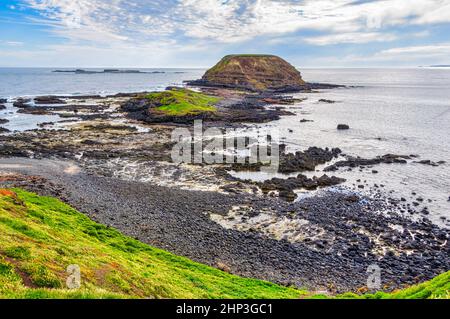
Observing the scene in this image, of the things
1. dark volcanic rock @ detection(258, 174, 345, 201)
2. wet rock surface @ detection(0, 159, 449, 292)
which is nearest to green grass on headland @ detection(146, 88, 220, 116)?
dark volcanic rock @ detection(258, 174, 345, 201)

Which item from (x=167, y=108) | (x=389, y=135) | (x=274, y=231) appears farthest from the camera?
(x=167, y=108)

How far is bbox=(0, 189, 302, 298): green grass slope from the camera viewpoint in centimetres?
1374

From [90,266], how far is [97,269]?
0.61 meters

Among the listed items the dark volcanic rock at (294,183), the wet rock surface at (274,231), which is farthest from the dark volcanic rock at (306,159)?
the wet rock surface at (274,231)

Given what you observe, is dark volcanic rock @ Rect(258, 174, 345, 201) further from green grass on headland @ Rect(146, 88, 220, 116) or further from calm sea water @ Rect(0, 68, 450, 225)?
green grass on headland @ Rect(146, 88, 220, 116)

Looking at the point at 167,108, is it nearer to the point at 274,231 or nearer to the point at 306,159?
the point at 306,159

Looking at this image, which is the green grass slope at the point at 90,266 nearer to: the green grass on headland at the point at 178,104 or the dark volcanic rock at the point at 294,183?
the dark volcanic rock at the point at 294,183

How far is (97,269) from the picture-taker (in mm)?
17406

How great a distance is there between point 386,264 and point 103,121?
82944 millimetres

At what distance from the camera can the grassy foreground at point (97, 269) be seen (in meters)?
13.6

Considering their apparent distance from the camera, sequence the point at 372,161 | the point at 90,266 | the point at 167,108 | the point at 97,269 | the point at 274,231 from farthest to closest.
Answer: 1. the point at 167,108
2. the point at 372,161
3. the point at 274,231
4. the point at 90,266
5. the point at 97,269

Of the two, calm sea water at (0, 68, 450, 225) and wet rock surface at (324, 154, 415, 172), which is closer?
calm sea water at (0, 68, 450, 225)

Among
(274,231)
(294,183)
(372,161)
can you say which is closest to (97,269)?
(274,231)

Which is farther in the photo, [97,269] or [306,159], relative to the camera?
[306,159]
